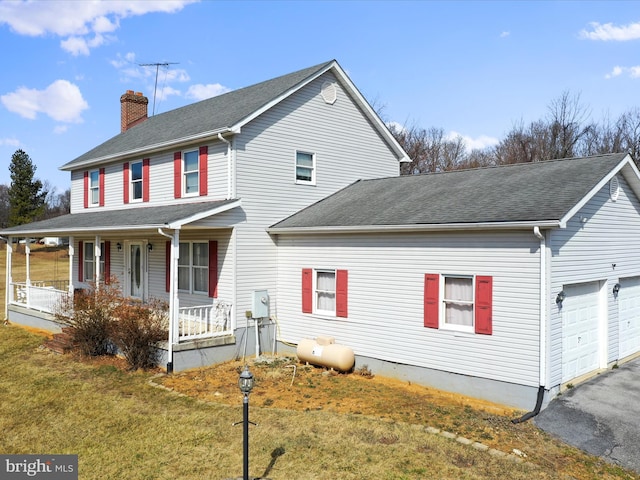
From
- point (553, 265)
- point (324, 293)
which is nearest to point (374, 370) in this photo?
point (324, 293)

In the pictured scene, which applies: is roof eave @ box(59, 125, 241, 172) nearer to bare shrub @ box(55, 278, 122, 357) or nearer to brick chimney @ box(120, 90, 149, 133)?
brick chimney @ box(120, 90, 149, 133)

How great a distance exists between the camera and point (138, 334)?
1242 centimetres

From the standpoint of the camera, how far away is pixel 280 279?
1486 centimetres

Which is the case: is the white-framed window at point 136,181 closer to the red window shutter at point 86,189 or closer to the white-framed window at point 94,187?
the white-framed window at point 94,187

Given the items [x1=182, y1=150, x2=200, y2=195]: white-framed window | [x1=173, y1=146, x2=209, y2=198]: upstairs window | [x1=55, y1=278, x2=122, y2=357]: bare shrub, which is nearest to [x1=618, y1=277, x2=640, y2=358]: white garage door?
[x1=173, y1=146, x2=209, y2=198]: upstairs window

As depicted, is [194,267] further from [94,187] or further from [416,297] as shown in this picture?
[94,187]

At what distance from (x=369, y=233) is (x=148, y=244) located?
8.56 meters

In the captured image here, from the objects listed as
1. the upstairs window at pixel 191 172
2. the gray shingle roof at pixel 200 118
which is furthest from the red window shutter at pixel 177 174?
the gray shingle roof at pixel 200 118

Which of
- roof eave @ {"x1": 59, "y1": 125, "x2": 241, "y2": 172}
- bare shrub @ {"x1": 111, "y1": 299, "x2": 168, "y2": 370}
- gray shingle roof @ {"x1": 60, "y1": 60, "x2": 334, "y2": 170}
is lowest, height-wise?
bare shrub @ {"x1": 111, "y1": 299, "x2": 168, "y2": 370}

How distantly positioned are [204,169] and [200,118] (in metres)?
3.25

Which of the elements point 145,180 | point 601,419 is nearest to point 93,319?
point 145,180

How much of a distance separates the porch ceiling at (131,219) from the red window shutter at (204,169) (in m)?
0.43

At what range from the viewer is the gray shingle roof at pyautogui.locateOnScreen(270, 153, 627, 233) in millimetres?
10133

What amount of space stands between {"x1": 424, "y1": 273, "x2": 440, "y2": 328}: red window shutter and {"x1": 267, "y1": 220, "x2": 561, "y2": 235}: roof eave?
43.9 inches
